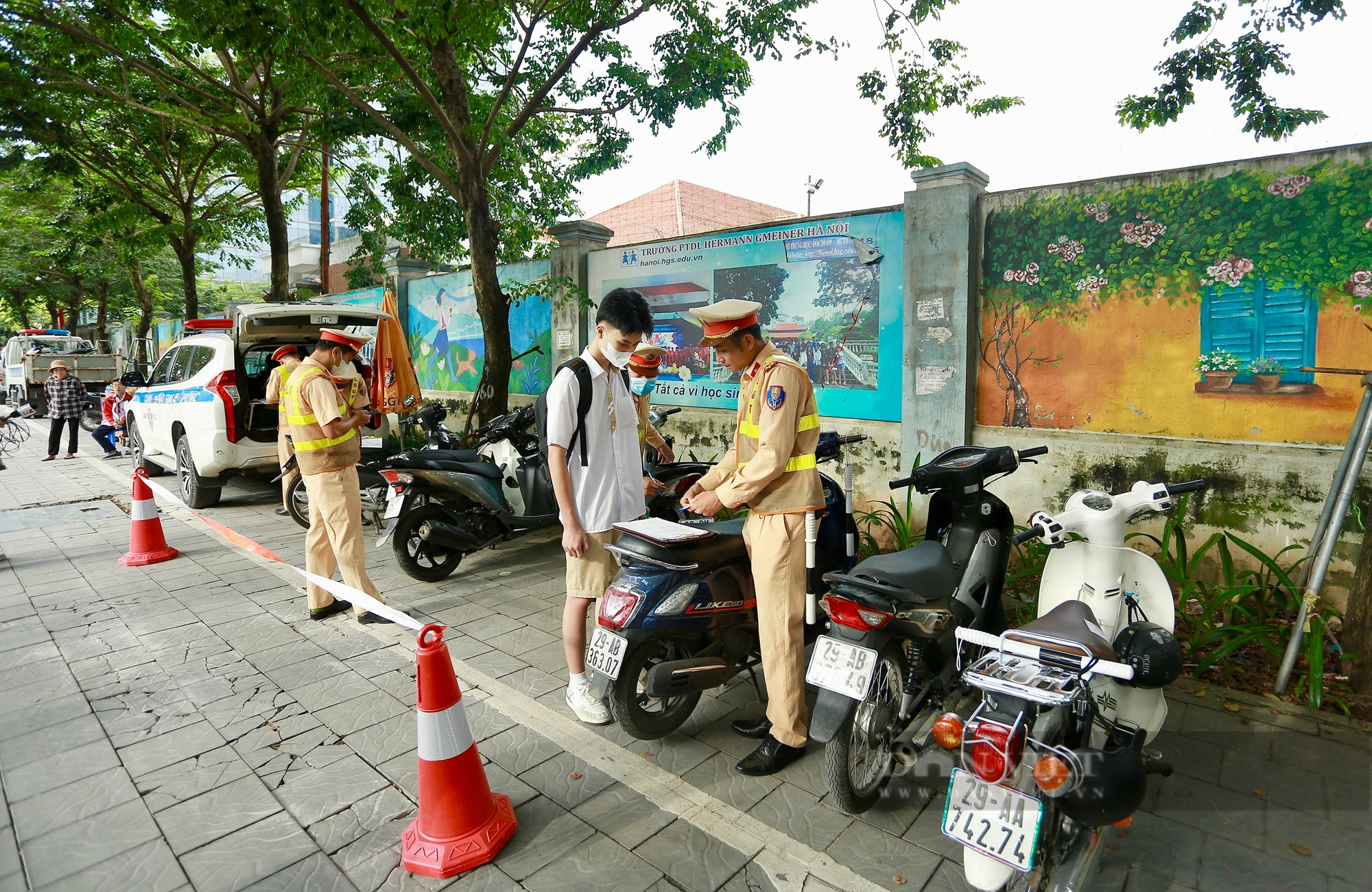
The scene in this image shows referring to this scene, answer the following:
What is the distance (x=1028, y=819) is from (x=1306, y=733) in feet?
7.78

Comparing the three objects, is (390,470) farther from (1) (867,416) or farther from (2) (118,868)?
(1) (867,416)

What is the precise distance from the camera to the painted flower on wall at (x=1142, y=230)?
16.7ft

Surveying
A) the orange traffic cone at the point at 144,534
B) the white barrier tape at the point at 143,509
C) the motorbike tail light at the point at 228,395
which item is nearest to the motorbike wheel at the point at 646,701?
the orange traffic cone at the point at 144,534

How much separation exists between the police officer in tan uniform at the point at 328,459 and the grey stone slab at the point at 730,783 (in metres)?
2.62

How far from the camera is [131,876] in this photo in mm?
2436

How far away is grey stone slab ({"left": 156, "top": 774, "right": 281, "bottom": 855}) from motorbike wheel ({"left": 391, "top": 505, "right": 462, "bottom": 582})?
258cm

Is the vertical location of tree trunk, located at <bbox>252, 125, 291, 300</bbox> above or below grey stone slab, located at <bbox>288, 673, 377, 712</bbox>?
above

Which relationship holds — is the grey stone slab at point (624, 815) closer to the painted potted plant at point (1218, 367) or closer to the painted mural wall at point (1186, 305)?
the painted mural wall at point (1186, 305)

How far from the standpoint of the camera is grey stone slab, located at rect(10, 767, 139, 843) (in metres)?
2.71

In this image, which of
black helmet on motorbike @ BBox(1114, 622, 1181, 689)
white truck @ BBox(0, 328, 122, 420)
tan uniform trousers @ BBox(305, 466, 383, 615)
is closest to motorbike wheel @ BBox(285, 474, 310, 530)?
tan uniform trousers @ BBox(305, 466, 383, 615)

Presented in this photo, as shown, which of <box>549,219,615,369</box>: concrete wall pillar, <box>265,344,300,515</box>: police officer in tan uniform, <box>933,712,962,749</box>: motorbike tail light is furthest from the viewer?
<box>549,219,615,369</box>: concrete wall pillar

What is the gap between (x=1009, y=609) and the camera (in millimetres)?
4625

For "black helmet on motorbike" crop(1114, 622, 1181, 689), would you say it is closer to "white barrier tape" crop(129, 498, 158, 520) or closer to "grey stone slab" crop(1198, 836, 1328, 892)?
"grey stone slab" crop(1198, 836, 1328, 892)

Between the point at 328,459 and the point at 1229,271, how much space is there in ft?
18.9
